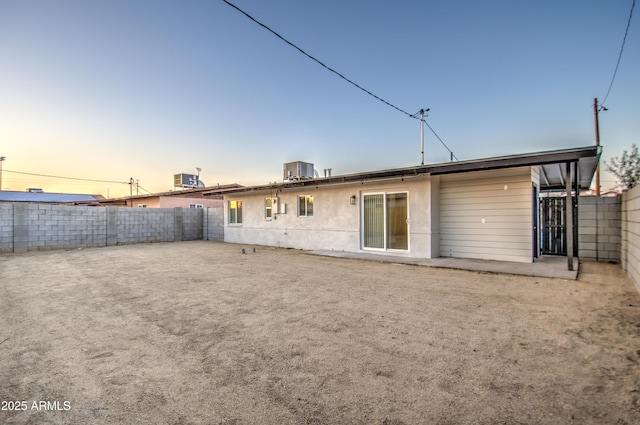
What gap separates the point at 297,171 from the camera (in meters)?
13.4

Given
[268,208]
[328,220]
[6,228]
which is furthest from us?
[268,208]

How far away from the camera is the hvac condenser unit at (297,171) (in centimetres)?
1338

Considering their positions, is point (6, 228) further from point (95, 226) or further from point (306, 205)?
point (306, 205)

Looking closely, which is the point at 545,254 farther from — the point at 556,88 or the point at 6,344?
the point at 6,344

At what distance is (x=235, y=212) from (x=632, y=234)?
48.3 feet

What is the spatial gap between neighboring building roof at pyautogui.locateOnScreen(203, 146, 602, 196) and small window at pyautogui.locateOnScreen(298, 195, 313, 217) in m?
0.79

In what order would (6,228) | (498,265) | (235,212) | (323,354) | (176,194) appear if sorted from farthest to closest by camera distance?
(176,194) < (235,212) < (6,228) < (498,265) < (323,354)

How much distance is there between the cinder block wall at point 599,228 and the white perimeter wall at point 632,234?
51.9 inches

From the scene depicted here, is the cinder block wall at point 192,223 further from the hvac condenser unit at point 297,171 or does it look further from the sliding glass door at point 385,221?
the sliding glass door at point 385,221

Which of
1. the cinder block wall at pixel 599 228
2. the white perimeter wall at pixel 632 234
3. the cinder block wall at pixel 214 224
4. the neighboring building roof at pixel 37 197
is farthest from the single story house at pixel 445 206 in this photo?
the neighboring building roof at pixel 37 197

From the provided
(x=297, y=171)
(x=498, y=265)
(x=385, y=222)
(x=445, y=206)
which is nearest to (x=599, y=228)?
(x=498, y=265)

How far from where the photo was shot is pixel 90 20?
7152 mm

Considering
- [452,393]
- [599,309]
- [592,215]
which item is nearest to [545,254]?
[592,215]

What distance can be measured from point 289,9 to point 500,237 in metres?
8.16
